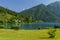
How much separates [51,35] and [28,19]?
17117cm

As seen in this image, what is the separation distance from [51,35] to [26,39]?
4728 mm

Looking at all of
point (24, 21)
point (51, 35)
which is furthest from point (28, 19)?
point (51, 35)

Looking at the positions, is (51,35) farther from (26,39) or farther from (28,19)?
(28,19)

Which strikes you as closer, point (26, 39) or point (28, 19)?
point (26, 39)

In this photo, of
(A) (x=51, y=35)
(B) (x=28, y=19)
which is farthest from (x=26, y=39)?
(B) (x=28, y=19)

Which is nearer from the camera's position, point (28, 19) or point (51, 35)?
point (51, 35)

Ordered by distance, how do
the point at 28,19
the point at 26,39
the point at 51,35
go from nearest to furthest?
1. the point at 26,39
2. the point at 51,35
3. the point at 28,19

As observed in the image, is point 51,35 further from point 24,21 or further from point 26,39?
point 24,21

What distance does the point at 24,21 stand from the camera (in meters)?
199

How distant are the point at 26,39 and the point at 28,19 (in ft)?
572

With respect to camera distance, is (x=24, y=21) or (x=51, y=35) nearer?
(x=51, y=35)

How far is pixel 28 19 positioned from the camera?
19750 centimetres

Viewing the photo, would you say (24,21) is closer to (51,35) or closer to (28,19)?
(28,19)

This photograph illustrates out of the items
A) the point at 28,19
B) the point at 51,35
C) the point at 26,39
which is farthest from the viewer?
the point at 28,19
